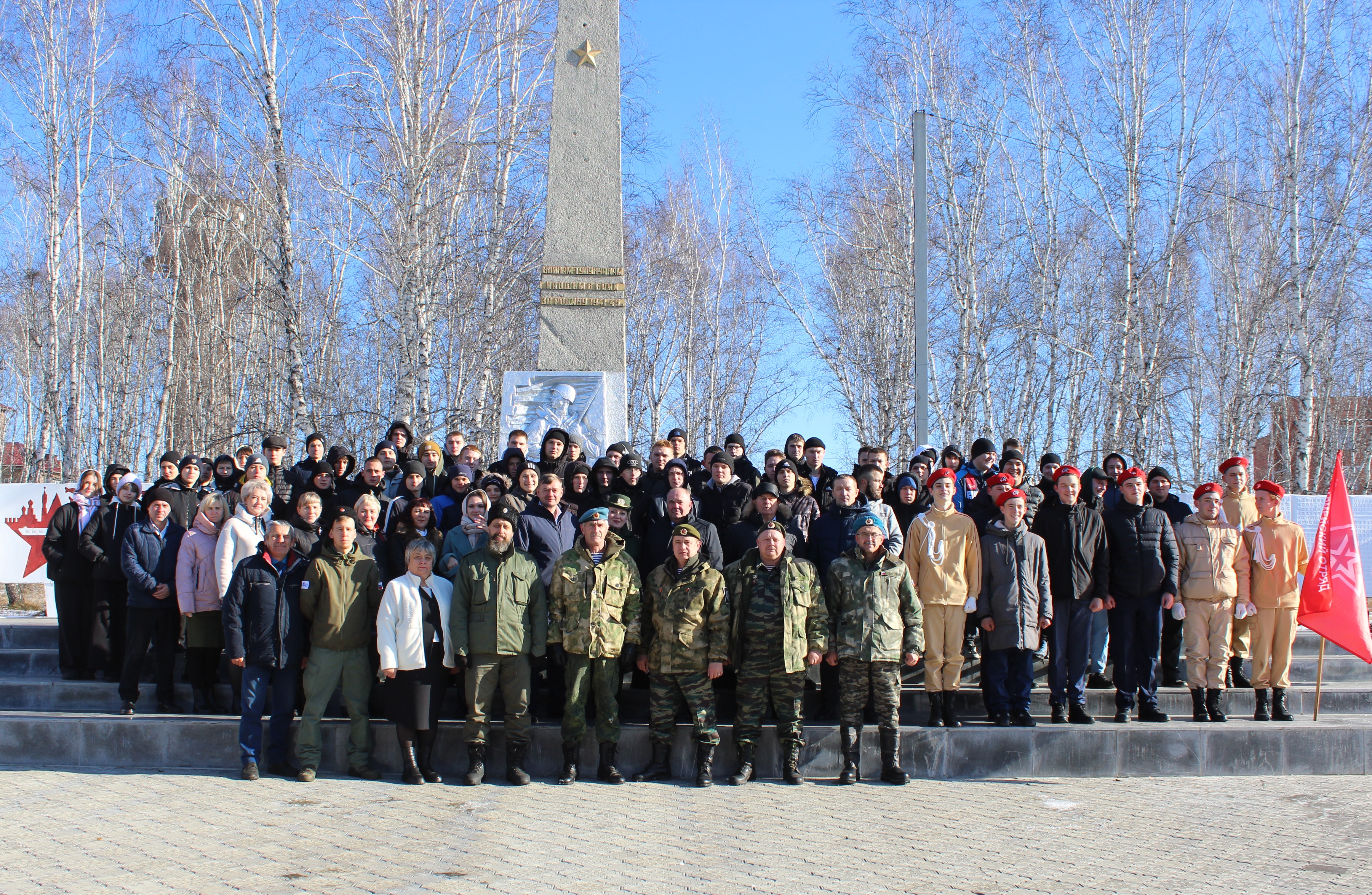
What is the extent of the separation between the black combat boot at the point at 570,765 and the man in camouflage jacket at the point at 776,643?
35.7 inches

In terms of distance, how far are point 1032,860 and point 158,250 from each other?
20272 mm

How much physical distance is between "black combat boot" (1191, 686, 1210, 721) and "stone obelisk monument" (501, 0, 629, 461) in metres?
5.08

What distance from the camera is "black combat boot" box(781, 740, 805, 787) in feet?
18.4

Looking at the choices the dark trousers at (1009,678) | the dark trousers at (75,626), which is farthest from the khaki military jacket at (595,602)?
the dark trousers at (75,626)

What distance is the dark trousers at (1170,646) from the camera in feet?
23.9

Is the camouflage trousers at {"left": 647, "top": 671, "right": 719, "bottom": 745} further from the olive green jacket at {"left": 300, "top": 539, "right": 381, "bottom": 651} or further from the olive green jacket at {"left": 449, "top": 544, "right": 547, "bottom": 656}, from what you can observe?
the olive green jacket at {"left": 300, "top": 539, "right": 381, "bottom": 651}

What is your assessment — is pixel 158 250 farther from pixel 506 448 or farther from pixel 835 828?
pixel 835 828

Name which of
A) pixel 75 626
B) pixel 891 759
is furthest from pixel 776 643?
pixel 75 626

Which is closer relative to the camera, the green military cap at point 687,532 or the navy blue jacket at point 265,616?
the navy blue jacket at point 265,616

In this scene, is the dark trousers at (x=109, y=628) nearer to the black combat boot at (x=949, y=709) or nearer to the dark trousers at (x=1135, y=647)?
the black combat boot at (x=949, y=709)

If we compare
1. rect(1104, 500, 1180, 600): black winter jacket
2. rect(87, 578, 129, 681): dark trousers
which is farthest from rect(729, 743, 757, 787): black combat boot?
rect(87, 578, 129, 681): dark trousers

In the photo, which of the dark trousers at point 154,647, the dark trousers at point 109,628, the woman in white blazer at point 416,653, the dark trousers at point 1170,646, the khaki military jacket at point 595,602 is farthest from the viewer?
the dark trousers at point 1170,646

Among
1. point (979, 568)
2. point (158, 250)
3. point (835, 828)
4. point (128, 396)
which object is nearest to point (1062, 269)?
point (979, 568)

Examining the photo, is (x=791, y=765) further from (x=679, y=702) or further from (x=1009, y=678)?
(x=1009, y=678)
